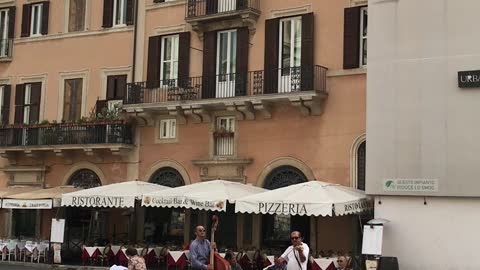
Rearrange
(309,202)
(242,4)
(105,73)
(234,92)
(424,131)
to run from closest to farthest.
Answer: (309,202)
(424,131)
(234,92)
(242,4)
(105,73)

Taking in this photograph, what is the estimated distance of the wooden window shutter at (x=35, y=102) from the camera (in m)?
28.4

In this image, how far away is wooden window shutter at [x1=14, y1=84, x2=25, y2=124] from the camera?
2866cm

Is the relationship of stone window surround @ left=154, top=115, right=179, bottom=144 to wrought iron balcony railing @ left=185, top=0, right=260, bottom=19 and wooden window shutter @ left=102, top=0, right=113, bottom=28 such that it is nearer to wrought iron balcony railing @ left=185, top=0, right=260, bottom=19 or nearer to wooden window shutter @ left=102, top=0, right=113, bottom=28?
wrought iron balcony railing @ left=185, top=0, right=260, bottom=19

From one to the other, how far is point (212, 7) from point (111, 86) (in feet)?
18.0

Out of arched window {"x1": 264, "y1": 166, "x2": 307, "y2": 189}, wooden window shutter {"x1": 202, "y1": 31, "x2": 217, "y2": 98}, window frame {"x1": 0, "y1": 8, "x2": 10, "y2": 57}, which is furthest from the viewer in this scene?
window frame {"x1": 0, "y1": 8, "x2": 10, "y2": 57}

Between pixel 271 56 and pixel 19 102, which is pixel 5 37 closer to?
pixel 19 102

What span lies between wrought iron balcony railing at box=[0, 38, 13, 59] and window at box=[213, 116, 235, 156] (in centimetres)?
1079

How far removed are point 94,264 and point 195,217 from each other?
145 inches

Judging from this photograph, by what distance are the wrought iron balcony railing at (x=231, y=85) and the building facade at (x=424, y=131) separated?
103 inches

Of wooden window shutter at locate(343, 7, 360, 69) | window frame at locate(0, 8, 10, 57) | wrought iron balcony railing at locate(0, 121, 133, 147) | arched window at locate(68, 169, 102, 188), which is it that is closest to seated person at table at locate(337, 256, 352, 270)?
wooden window shutter at locate(343, 7, 360, 69)

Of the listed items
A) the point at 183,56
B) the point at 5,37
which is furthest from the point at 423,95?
the point at 5,37

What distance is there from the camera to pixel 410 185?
18281mm

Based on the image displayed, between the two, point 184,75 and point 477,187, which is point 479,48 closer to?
point 477,187

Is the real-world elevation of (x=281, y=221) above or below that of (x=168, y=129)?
below
